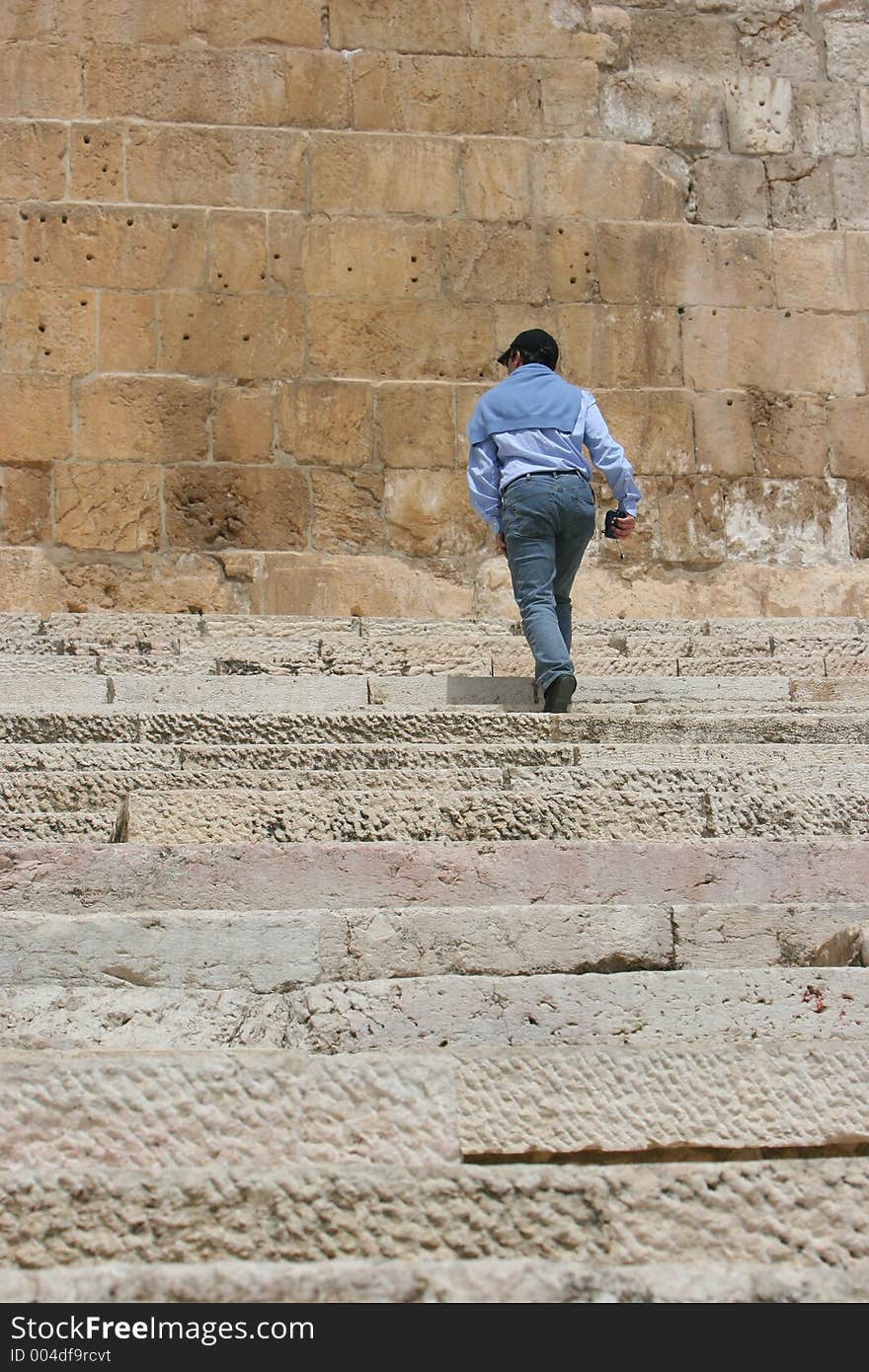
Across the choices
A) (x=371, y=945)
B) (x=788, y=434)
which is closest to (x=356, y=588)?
(x=788, y=434)

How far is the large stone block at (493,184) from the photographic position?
31.2ft

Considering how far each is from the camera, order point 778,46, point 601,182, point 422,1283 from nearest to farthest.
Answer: point 422,1283, point 601,182, point 778,46

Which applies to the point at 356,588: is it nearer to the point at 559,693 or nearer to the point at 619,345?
the point at 619,345

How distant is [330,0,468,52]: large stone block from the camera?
9.70 m

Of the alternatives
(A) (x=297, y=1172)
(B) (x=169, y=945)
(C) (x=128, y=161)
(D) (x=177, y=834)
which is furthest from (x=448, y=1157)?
(C) (x=128, y=161)

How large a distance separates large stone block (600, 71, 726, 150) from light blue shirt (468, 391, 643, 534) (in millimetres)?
4614

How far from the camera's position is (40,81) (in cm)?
940

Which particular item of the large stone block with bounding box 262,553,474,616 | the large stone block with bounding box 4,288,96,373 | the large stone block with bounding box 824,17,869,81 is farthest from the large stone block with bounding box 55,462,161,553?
the large stone block with bounding box 824,17,869,81

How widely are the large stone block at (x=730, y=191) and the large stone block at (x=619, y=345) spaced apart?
779 millimetres

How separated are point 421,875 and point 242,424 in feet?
20.0

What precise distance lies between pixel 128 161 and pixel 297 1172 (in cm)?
816

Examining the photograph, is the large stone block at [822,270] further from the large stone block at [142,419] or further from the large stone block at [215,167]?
the large stone block at [142,419]

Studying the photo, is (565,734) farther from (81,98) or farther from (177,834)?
(81,98)

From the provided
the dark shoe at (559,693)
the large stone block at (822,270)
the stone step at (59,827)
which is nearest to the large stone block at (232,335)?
the large stone block at (822,270)
